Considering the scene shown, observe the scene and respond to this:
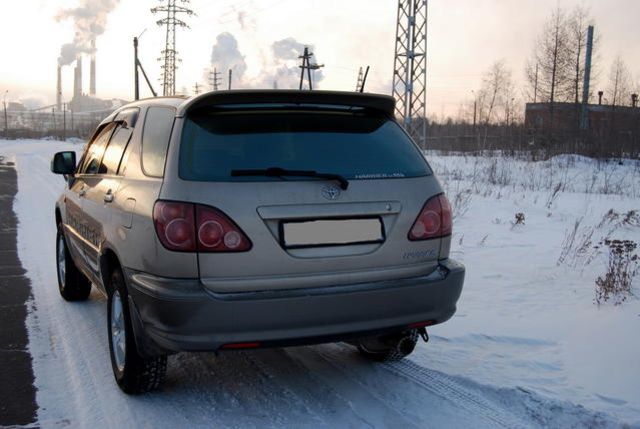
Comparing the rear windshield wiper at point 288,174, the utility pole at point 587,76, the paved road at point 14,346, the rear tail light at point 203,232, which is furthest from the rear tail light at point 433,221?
the utility pole at point 587,76

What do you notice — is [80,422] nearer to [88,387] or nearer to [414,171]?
[88,387]

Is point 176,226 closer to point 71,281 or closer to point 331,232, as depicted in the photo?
point 331,232

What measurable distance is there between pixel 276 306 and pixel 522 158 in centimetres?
2364

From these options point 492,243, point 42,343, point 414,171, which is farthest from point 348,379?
Answer: point 492,243

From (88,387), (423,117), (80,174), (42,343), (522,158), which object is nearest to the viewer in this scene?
(88,387)

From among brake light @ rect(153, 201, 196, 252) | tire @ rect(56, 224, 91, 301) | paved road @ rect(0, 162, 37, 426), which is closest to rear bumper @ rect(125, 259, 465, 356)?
brake light @ rect(153, 201, 196, 252)

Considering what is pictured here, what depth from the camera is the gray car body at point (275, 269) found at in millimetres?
2758

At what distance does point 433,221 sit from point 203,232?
1.30m

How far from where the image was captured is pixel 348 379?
365cm

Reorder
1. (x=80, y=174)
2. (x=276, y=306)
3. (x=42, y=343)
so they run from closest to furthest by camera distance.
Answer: (x=276, y=306) < (x=42, y=343) < (x=80, y=174)

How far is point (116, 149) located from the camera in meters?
4.02

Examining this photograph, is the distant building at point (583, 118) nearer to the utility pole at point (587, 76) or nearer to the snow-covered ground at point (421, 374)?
the utility pole at point (587, 76)

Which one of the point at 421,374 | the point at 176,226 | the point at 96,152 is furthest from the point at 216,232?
the point at 96,152

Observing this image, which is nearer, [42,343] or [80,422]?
[80,422]
